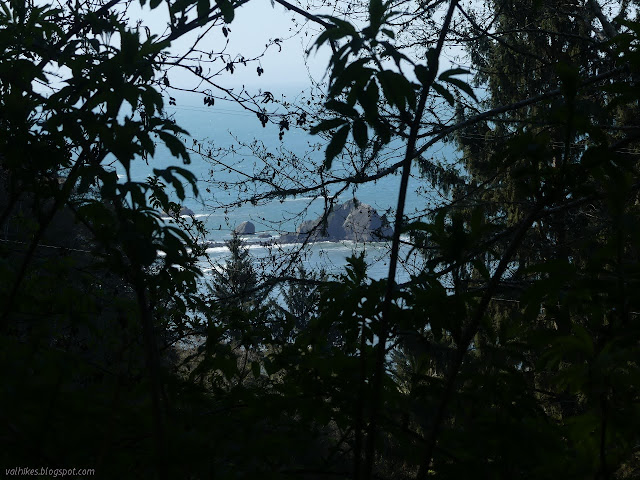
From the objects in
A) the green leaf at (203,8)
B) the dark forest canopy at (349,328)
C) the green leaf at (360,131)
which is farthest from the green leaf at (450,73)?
the green leaf at (203,8)

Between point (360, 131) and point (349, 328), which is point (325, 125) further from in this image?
point (349, 328)

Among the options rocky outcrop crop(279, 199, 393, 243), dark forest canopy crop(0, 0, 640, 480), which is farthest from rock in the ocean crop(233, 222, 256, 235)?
dark forest canopy crop(0, 0, 640, 480)

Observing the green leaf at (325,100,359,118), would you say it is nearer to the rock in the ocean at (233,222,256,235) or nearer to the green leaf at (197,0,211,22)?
the green leaf at (197,0,211,22)

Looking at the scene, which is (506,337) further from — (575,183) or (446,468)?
(575,183)

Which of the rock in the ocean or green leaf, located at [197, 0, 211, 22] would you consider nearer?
green leaf, located at [197, 0, 211, 22]

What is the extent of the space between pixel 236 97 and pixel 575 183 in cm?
250

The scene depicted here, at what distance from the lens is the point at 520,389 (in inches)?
59.1

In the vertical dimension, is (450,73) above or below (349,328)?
above

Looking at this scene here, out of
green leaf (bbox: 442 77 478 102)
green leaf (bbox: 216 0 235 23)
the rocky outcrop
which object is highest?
green leaf (bbox: 216 0 235 23)
